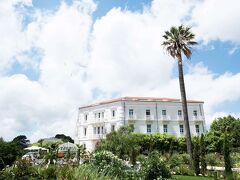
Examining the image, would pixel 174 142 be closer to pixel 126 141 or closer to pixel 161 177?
pixel 126 141

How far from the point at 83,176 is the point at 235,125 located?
5462 cm

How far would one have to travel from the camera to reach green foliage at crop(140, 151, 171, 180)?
598 inches

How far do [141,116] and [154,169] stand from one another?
43.1 meters

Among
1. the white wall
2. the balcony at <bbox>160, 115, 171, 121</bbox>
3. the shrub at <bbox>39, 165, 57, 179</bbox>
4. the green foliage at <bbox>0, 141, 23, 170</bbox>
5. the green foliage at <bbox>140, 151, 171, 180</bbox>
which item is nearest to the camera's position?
the shrub at <bbox>39, 165, 57, 179</bbox>

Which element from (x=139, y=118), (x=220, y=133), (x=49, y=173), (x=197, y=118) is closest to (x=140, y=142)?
(x=139, y=118)

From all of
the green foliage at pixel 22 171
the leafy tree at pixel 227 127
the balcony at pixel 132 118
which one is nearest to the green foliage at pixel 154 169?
the green foliage at pixel 22 171

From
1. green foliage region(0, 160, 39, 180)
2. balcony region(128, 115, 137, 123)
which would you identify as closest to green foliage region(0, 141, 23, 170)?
green foliage region(0, 160, 39, 180)

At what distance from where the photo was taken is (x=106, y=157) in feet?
54.4

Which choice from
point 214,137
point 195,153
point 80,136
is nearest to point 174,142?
point 214,137

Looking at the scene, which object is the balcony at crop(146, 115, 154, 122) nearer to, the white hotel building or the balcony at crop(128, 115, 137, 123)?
the white hotel building

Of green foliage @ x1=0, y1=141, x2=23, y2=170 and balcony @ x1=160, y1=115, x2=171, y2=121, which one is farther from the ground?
balcony @ x1=160, y1=115, x2=171, y2=121

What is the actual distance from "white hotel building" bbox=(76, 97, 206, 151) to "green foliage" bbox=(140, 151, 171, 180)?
41.3 metres

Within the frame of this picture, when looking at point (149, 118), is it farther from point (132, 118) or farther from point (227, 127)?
point (227, 127)

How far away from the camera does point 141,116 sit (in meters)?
58.3
